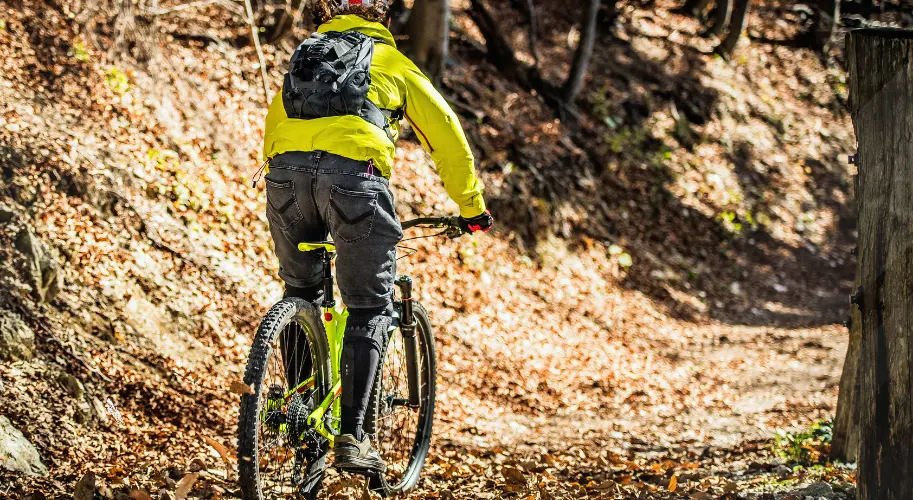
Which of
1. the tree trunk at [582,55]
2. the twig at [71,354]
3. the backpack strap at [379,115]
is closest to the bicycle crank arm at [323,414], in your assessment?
the backpack strap at [379,115]

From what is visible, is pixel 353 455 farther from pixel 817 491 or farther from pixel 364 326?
pixel 817 491

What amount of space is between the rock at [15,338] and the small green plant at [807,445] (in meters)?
4.73

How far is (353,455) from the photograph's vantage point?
13.1 feet

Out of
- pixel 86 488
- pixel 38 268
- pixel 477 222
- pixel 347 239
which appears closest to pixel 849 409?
pixel 477 222

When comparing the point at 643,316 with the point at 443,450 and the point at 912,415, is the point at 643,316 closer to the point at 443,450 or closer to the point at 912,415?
the point at 443,450

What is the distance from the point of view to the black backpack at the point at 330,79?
368 cm

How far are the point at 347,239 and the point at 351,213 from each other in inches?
5.1

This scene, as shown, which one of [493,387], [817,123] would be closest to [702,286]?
[493,387]

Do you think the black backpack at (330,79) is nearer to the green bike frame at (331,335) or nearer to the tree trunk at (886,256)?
the green bike frame at (331,335)

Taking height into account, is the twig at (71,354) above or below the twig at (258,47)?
below

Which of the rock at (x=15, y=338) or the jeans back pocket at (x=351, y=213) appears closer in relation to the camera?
the jeans back pocket at (x=351, y=213)

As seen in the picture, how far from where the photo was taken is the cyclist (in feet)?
12.4

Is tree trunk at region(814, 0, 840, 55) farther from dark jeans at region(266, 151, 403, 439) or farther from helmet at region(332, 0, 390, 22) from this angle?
dark jeans at region(266, 151, 403, 439)

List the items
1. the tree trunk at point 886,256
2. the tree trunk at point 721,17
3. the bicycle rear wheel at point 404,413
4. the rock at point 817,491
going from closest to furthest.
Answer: the tree trunk at point 886,256, the rock at point 817,491, the bicycle rear wheel at point 404,413, the tree trunk at point 721,17
